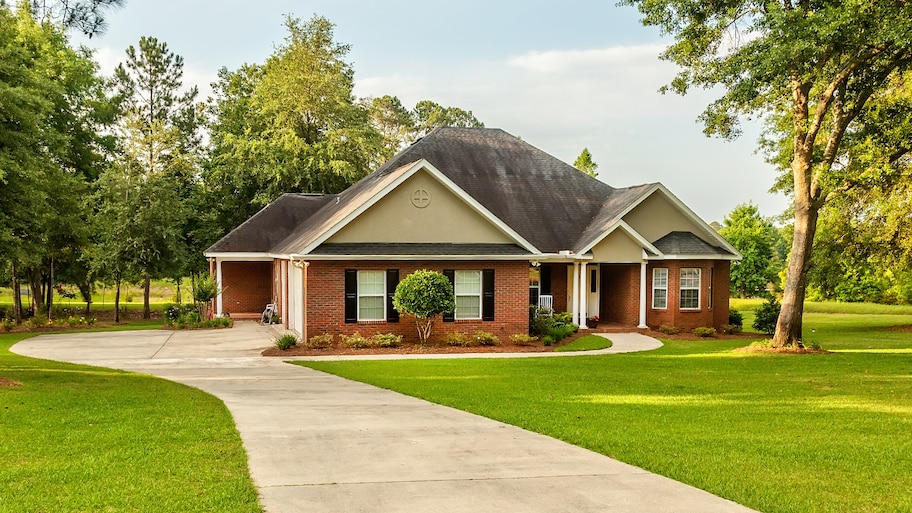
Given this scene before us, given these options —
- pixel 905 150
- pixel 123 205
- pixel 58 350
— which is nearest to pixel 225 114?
pixel 123 205

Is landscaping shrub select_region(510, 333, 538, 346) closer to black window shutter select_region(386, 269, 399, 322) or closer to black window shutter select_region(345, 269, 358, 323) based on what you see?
black window shutter select_region(386, 269, 399, 322)

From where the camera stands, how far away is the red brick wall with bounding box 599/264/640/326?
26.1m

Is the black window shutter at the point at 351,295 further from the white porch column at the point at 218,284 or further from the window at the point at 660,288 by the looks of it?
the window at the point at 660,288

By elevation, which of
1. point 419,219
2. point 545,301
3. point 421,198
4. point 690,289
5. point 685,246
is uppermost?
point 421,198

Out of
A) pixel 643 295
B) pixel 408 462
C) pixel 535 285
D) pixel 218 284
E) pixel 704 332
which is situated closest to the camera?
pixel 408 462

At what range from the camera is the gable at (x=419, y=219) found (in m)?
20.8

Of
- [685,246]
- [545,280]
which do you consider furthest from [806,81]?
[545,280]

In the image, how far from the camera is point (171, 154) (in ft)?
125

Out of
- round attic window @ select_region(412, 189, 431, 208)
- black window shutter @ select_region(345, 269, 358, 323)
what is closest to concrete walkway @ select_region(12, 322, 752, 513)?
black window shutter @ select_region(345, 269, 358, 323)

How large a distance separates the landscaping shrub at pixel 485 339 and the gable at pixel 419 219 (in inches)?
107

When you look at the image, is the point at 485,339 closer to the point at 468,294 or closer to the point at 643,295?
the point at 468,294

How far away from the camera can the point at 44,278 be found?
3403 cm

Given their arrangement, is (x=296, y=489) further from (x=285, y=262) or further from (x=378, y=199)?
(x=285, y=262)

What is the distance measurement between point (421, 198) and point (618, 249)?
7.80 m
